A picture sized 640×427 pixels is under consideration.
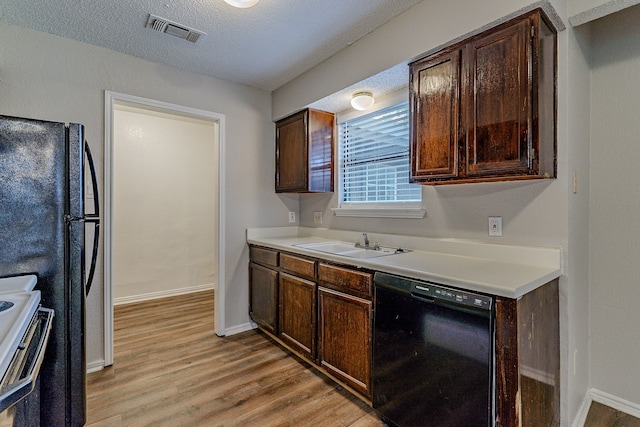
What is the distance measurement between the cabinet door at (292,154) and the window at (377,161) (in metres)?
0.38

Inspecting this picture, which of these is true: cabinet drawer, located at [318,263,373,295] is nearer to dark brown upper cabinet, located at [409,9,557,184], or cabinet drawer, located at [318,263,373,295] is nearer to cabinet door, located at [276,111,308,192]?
dark brown upper cabinet, located at [409,9,557,184]

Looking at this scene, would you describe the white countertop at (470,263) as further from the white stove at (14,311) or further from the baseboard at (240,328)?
the white stove at (14,311)

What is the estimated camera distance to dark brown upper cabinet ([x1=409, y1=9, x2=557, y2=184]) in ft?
4.97

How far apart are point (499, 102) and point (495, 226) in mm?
725

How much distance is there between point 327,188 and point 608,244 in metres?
2.10

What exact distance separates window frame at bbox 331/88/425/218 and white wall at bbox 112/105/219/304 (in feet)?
5.27

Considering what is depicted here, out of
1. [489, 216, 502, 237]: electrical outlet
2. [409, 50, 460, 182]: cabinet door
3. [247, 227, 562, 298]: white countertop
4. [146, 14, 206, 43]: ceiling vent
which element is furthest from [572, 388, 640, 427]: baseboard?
[146, 14, 206, 43]: ceiling vent

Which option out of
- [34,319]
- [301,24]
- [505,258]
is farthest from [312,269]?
[301,24]

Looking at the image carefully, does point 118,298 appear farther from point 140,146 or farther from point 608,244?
point 608,244

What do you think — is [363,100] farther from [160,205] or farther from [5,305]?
[160,205]

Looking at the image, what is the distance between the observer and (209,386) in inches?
86.2

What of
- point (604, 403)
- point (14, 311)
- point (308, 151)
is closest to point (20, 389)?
point (14, 311)

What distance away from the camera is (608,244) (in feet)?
6.13

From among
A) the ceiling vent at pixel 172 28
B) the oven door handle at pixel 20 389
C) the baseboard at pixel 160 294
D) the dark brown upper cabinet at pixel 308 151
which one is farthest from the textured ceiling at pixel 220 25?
the baseboard at pixel 160 294
